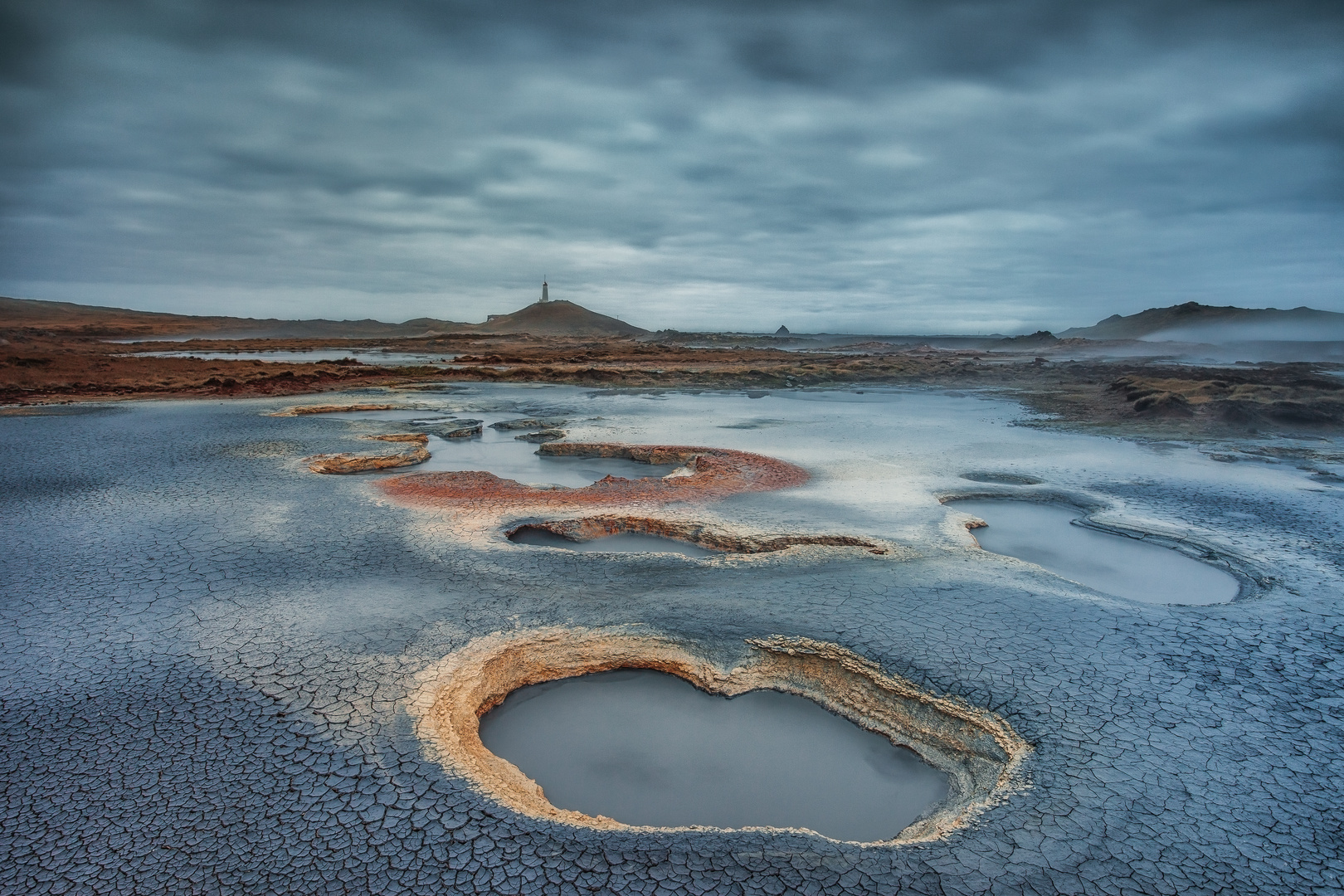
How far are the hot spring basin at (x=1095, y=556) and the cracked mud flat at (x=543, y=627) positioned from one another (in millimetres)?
453

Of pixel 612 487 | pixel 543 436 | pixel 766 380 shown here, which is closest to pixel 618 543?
pixel 612 487

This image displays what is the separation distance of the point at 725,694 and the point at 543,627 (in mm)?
1674

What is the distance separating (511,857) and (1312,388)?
31351 mm

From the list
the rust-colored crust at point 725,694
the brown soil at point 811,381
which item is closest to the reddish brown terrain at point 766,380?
the brown soil at point 811,381

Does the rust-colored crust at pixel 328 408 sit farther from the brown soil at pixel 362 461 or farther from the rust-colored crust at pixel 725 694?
the rust-colored crust at pixel 725 694

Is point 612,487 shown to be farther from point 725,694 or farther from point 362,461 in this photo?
point 725,694

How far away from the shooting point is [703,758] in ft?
14.7

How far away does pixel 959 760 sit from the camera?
4340 mm

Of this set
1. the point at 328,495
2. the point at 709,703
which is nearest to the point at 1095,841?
the point at 709,703

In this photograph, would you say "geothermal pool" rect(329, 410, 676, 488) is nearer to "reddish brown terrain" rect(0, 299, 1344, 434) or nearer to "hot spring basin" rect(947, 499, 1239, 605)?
"hot spring basin" rect(947, 499, 1239, 605)

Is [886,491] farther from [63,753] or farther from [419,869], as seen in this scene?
[63,753]

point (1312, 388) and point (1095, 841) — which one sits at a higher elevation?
point (1312, 388)

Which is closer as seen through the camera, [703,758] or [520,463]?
[703,758]

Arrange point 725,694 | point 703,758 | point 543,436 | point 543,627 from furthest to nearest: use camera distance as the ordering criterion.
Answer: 1. point 543,436
2. point 543,627
3. point 725,694
4. point 703,758
